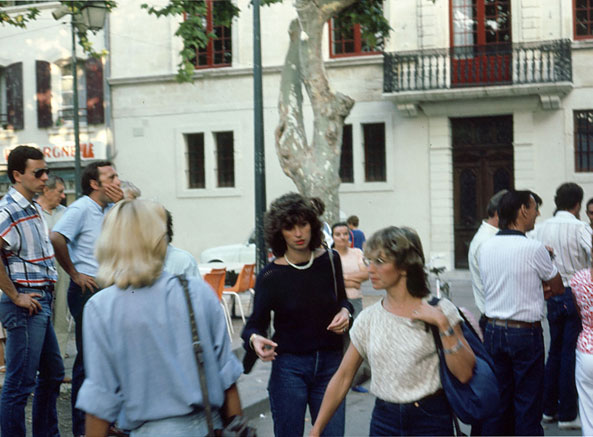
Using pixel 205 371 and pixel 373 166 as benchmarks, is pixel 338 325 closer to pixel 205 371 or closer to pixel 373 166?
pixel 205 371

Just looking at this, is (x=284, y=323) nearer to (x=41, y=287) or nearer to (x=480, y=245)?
(x=41, y=287)

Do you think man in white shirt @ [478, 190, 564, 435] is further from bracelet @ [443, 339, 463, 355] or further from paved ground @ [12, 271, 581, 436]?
bracelet @ [443, 339, 463, 355]

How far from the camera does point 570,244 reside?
723 cm

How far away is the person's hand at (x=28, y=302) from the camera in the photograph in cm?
526

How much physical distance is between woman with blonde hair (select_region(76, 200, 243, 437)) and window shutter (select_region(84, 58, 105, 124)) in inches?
981

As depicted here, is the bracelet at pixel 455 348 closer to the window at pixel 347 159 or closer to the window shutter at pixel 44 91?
the window at pixel 347 159

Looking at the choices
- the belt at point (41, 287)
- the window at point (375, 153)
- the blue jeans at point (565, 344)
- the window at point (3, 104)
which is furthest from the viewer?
the window at point (3, 104)

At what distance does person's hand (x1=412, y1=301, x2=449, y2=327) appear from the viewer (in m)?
3.48

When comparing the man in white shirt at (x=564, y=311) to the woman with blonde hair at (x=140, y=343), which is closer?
the woman with blonde hair at (x=140, y=343)

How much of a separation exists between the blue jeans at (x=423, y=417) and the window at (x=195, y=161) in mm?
23545

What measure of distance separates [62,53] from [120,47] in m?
1.89

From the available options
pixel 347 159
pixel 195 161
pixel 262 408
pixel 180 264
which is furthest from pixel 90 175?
pixel 195 161

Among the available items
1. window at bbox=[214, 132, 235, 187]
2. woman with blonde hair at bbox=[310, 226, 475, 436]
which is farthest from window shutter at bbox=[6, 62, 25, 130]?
woman with blonde hair at bbox=[310, 226, 475, 436]

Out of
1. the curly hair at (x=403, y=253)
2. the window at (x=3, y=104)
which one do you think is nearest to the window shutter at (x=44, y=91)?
the window at (x=3, y=104)
